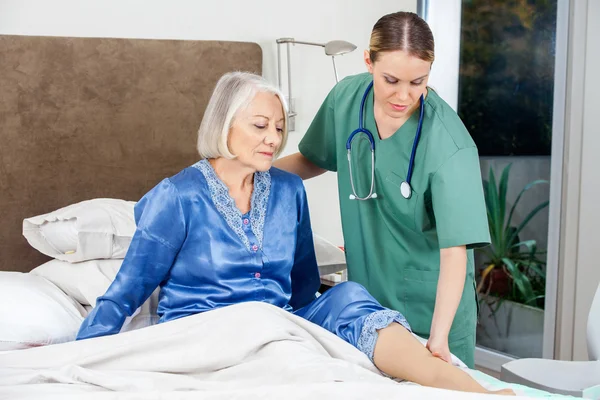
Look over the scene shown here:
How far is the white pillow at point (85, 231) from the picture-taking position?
2.21 meters

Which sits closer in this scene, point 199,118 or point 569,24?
point 199,118

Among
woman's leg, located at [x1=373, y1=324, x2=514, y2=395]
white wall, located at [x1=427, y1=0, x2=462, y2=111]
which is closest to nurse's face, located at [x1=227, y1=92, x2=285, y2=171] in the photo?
woman's leg, located at [x1=373, y1=324, x2=514, y2=395]

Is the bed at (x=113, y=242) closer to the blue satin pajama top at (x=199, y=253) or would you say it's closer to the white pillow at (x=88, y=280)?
the white pillow at (x=88, y=280)

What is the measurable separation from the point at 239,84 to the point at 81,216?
70cm

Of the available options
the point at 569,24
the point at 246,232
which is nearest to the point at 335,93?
the point at 246,232

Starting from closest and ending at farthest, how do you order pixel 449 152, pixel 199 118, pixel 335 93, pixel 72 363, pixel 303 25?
pixel 72 363 < pixel 449 152 < pixel 335 93 < pixel 199 118 < pixel 303 25

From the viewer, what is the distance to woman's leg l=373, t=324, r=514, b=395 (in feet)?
4.97

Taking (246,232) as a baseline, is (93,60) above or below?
above

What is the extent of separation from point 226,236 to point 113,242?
1.73ft

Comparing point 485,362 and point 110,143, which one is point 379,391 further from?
point 485,362

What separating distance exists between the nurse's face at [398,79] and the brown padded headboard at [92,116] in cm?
99

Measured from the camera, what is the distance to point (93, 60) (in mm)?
2533

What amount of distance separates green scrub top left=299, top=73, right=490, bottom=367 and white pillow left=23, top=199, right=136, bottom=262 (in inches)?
25.2

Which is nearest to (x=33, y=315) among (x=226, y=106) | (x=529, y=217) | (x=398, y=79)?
(x=226, y=106)
